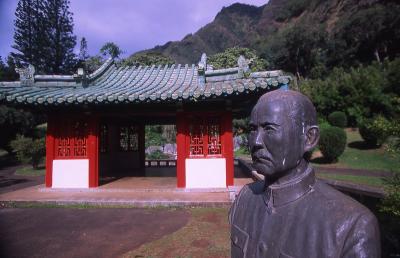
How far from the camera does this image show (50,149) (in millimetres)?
10352

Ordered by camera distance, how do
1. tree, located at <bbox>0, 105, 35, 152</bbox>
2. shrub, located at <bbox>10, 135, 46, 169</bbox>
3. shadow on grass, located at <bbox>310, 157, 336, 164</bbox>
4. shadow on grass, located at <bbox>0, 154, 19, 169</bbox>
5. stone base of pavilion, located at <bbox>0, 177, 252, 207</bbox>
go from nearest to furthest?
1. stone base of pavilion, located at <bbox>0, 177, 252, 207</bbox>
2. shadow on grass, located at <bbox>310, 157, 336, 164</bbox>
3. shrub, located at <bbox>10, 135, 46, 169</bbox>
4. shadow on grass, located at <bbox>0, 154, 19, 169</bbox>
5. tree, located at <bbox>0, 105, 35, 152</bbox>

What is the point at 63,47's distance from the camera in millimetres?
41594

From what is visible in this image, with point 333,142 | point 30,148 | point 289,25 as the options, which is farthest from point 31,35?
point 289,25

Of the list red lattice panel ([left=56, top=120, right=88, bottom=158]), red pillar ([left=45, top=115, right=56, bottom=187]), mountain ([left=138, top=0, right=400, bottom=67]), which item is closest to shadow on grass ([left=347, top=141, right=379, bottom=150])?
red lattice panel ([left=56, top=120, right=88, bottom=158])

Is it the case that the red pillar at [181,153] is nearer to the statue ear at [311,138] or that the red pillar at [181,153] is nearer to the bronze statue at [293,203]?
the bronze statue at [293,203]

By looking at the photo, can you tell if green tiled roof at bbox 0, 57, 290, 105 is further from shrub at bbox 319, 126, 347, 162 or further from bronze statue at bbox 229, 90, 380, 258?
shrub at bbox 319, 126, 347, 162

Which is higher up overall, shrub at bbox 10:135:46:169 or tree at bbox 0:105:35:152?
tree at bbox 0:105:35:152

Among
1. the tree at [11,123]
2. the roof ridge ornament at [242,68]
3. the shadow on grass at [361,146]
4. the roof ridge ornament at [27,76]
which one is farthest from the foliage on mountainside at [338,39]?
the roof ridge ornament at [27,76]

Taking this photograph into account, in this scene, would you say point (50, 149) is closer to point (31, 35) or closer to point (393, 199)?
point (393, 199)

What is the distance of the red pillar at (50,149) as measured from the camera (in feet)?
33.7

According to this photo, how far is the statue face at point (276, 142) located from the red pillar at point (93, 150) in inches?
369

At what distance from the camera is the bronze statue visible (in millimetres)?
1364

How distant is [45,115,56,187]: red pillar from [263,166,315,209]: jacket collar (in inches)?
394

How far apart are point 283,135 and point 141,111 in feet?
29.9
